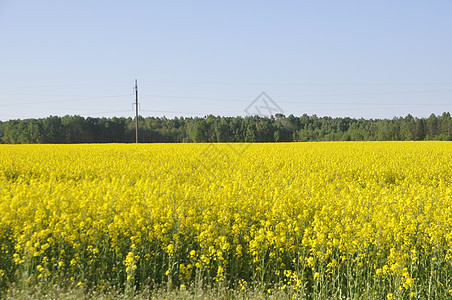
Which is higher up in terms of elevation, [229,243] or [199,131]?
[199,131]

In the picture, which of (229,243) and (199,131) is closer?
(229,243)

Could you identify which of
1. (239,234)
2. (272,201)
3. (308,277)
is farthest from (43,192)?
(308,277)

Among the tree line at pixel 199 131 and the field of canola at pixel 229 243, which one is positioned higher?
the tree line at pixel 199 131

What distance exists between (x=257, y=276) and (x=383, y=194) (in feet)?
13.7

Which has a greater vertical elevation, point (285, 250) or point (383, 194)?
point (383, 194)

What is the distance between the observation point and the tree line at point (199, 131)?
68.7m

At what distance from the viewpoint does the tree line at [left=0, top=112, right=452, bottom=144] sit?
225ft

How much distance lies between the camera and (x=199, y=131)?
2982 inches

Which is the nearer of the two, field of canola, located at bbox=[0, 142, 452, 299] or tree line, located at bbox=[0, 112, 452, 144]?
field of canola, located at bbox=[0, 142, 452, 299]

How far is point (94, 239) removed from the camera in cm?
529

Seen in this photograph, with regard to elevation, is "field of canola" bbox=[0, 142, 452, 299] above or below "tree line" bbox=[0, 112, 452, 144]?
below

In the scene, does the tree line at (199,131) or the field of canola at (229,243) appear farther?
the tree line at (199,131)

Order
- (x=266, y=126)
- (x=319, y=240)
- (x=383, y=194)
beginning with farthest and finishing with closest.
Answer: (x=266, y=126), (x=383, y=194), (x=319, y=240)

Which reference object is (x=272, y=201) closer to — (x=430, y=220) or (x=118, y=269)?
(x=430, y=220)
